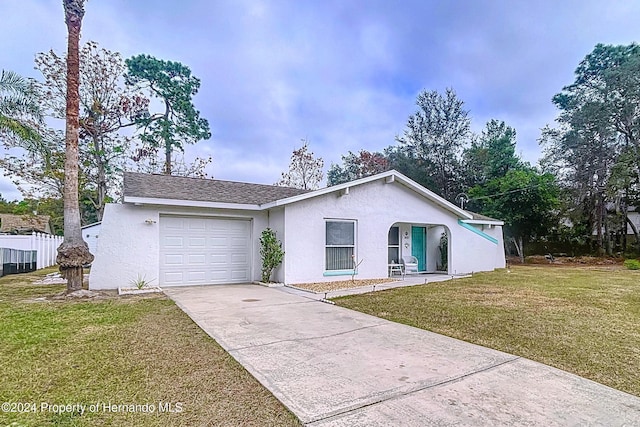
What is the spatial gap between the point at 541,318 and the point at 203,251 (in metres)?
9.07

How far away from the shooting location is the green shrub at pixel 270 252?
10724 mm

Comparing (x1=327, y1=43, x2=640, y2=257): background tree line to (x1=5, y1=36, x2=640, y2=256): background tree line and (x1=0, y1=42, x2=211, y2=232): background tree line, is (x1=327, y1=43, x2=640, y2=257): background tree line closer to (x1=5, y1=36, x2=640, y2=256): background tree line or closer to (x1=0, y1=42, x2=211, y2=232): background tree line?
(x1=5, y1=36, x2=640, y2=256): background tree line

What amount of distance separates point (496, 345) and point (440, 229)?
11.4m

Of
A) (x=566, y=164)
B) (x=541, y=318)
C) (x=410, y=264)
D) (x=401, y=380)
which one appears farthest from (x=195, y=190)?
(x=566, y=164)

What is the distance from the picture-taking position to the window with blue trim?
1159 centimetres

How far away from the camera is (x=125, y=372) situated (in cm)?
379

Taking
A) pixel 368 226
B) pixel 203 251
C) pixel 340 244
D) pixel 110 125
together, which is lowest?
pixel 203 251

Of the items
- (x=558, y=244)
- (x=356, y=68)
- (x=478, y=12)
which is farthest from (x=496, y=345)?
(x=558, y=244)

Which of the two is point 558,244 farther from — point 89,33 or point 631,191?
point 89,33

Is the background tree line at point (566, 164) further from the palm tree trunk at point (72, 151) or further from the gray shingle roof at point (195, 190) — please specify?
the palm tree trunk at point (72, 151)

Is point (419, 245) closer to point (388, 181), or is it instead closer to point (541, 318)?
point (388, 181)

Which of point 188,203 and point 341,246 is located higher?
point 188,203

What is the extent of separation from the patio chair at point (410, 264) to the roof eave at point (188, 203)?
619cm

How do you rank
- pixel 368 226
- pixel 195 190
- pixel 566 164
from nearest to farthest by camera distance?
A: pixel 195 190 → pixel 368 226 → pixel 566 164
